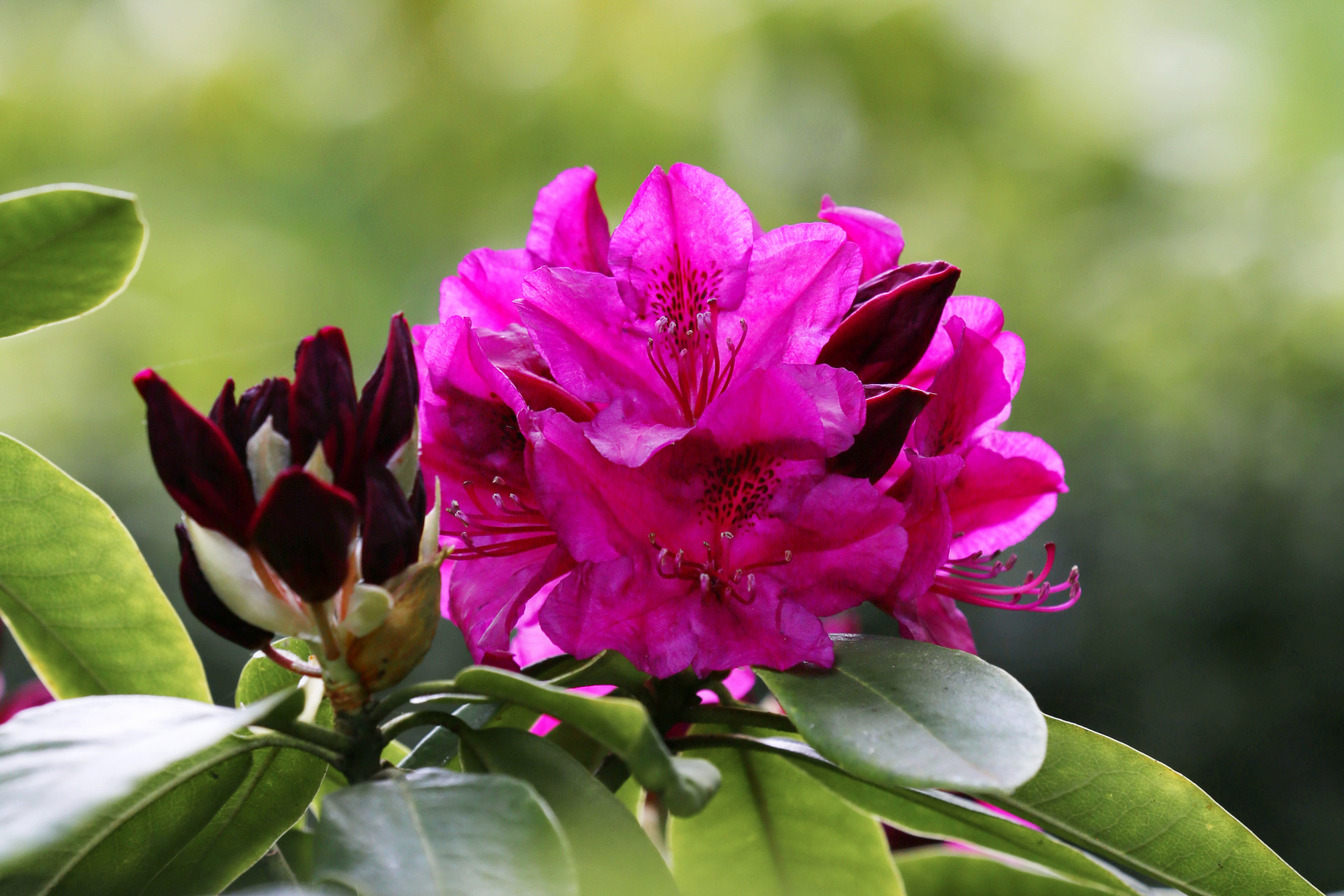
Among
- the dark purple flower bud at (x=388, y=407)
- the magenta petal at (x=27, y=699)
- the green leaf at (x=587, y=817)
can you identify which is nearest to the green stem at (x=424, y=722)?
the green leaf at (x=587, y=817)

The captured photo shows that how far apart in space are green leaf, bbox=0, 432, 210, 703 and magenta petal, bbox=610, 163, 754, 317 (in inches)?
10.9

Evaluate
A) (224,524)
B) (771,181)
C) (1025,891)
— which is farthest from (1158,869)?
(771,181)

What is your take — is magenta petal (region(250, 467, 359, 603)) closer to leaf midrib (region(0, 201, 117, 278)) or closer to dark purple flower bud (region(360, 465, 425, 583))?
dark purple flower bud (region(360, 465, 425, 583))

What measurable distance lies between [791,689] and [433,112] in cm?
499

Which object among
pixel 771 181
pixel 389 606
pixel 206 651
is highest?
pixel 389 606

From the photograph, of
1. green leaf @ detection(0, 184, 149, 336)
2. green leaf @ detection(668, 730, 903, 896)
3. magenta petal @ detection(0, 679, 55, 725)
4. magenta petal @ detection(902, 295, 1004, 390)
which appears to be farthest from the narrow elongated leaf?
magenta petal @ detection(0, 679, 55, 725)

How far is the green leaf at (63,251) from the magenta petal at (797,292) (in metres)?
0.26

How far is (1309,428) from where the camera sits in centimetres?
254

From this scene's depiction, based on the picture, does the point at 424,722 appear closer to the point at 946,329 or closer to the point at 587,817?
the point at 587,817

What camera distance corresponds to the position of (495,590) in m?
0.52

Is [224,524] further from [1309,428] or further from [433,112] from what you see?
[433,112]

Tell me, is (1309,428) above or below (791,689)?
below

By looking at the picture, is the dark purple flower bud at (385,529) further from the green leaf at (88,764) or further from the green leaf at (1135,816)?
the green leaf at (1135,816)

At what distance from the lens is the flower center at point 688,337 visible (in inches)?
20.1
